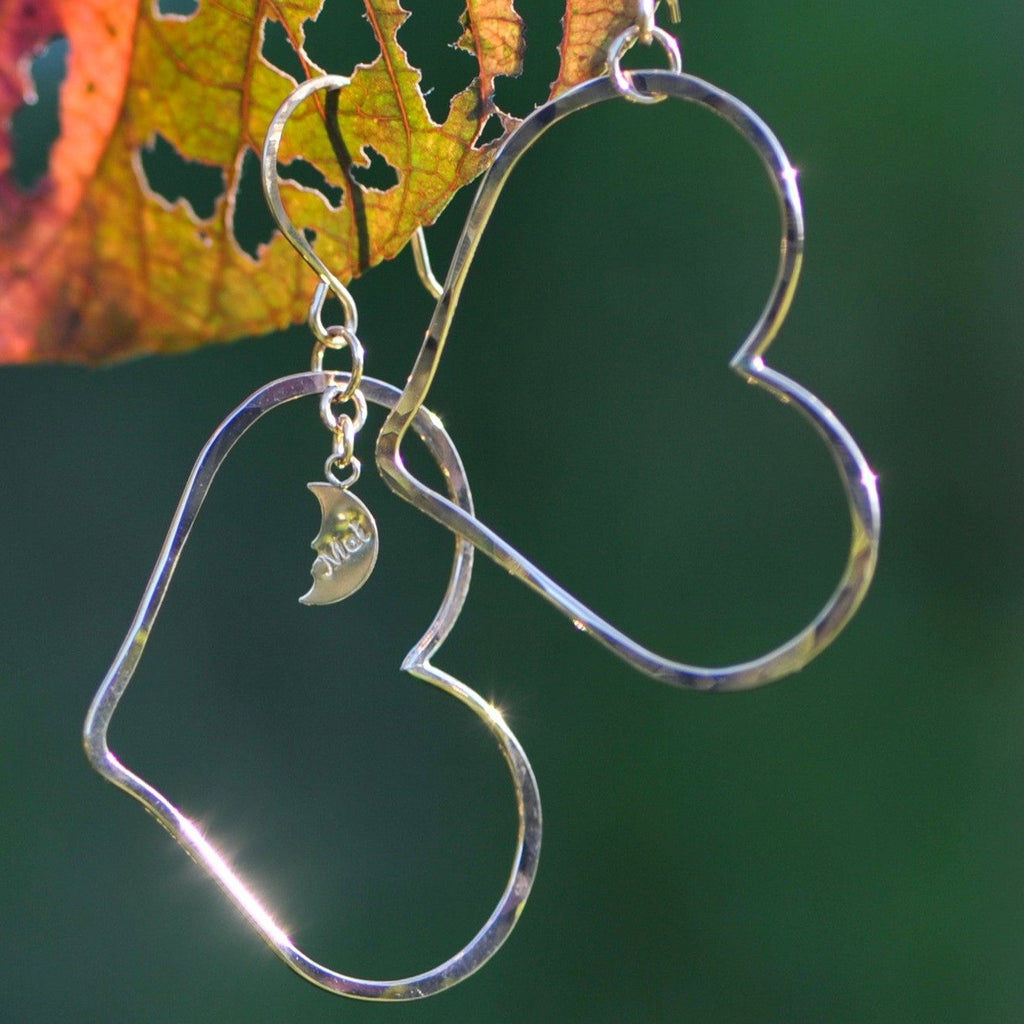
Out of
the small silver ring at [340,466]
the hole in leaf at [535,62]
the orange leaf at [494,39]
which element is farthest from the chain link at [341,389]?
the hole in leaf at [535,62]

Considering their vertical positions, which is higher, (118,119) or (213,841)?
(118,119)

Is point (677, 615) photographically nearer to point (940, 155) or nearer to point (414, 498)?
point (940, 155)

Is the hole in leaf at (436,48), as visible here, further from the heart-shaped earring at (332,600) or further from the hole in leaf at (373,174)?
the heart-shaped earring at (332,600)

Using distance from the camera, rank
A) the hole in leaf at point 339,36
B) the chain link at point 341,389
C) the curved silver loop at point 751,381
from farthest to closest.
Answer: the hole in leaf at point 339,36, the chain link at point 341,389, the curved silver loop at point 751,381

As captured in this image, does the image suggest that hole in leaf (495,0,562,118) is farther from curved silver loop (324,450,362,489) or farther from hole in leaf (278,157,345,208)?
curved silver loop (324,450,362,489)

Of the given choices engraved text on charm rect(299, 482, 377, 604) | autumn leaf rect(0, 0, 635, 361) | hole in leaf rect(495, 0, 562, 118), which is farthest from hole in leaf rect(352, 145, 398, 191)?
hole in leaf rect(495, 0, 562, 118)

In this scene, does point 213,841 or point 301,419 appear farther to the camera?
point 301,419

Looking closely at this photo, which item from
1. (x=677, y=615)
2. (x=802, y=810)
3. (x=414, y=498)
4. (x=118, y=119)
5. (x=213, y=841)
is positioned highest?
(x=118, y=119)

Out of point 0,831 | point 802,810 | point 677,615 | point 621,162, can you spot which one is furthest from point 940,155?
point 0,831
